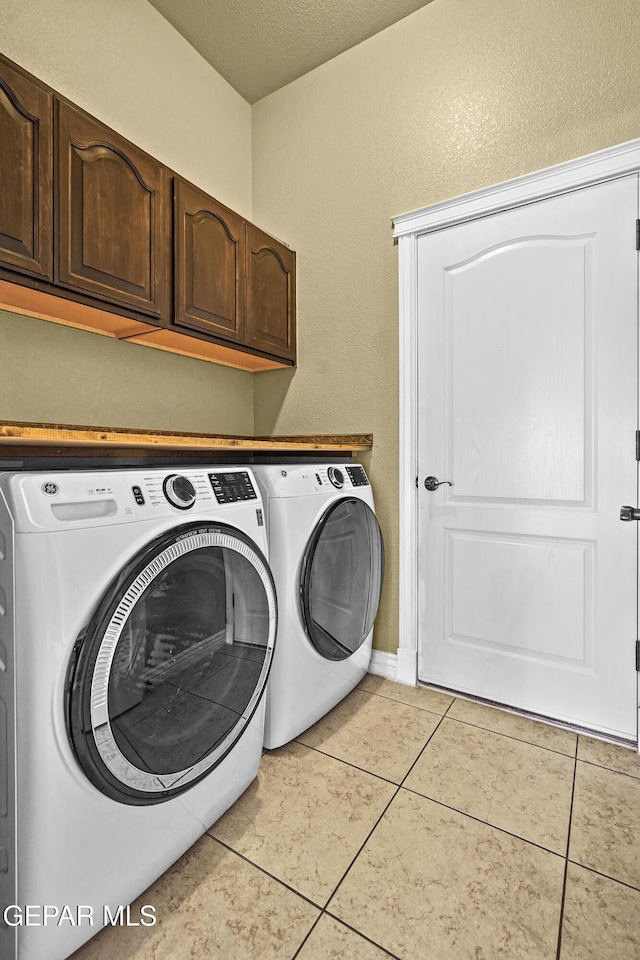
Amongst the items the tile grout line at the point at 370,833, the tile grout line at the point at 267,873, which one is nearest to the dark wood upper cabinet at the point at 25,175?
the tile grout line at the point at 267,873

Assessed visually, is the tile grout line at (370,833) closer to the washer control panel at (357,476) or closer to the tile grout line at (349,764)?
the tile grout line at (349,764)

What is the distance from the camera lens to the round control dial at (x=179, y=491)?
3.43 ft

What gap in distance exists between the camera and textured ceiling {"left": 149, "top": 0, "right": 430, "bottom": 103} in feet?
6.60

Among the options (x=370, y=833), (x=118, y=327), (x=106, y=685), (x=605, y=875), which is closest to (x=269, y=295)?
(x=118, y=327)

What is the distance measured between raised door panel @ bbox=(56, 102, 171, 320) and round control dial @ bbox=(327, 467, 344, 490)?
2.86 feet

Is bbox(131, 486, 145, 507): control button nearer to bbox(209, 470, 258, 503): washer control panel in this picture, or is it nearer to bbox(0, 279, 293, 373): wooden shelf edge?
bbox(209, 470, 258, 503): washer control panel

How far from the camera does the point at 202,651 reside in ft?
3.61

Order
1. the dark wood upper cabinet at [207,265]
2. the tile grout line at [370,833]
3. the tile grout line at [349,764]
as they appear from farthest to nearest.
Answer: the dark wood upper cabinet at [207,265] < the tile grout line at [349,764] < the tile grout line at [370,833]

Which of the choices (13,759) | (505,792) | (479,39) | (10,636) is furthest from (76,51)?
(505,792)

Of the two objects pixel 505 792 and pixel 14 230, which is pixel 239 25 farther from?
pixel 505 792

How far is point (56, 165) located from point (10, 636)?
1.39m

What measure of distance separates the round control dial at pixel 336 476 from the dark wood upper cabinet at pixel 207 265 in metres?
0.81

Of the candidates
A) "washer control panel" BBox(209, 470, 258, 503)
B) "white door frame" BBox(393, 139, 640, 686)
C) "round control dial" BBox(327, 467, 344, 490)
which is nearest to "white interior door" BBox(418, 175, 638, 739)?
"white door frame" BBox(393, 139, 640, 686)

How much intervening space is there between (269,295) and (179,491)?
5.02 ft
